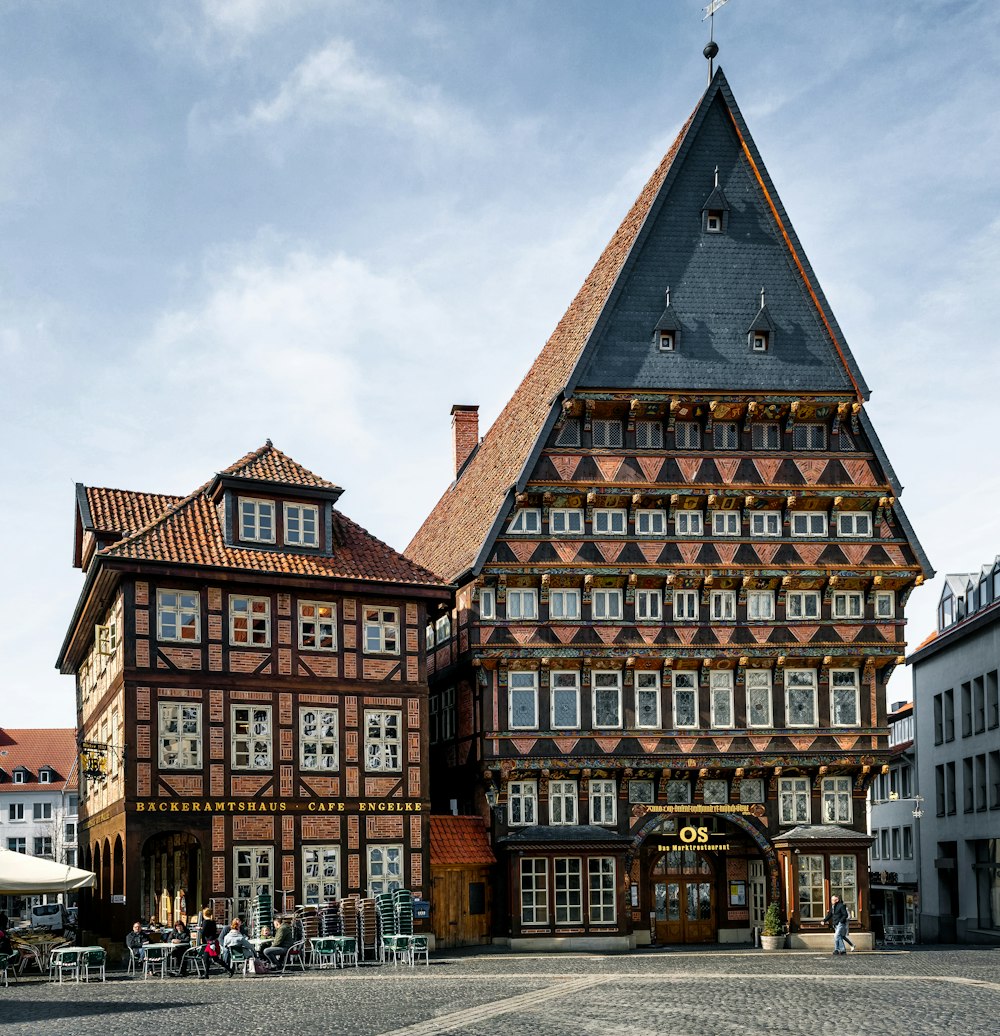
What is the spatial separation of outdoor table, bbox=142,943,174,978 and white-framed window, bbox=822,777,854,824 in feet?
58.9

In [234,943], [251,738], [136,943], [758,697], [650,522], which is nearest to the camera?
[234,943]

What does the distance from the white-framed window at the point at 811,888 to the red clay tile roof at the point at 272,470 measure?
50.0ft

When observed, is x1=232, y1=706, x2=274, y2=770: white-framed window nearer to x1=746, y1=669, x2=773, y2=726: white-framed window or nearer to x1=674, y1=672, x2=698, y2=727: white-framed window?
x1=674, y1=672, x2=698, y2=727: white-framed window

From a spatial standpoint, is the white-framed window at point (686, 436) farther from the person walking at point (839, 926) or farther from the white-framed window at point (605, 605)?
the person walking at point (839, 926)

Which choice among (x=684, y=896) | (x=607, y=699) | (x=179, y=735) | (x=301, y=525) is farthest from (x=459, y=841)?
(x=301, y=525)

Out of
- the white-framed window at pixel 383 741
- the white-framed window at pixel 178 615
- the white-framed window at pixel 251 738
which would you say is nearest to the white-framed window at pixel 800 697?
the white-framed window at pixel 383 741

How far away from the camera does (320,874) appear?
123 ft

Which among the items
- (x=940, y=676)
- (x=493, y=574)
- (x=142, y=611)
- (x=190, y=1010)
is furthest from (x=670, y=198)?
(x=190, y=1010)

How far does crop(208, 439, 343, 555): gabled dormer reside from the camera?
127 feet

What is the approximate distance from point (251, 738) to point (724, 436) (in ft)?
48.8

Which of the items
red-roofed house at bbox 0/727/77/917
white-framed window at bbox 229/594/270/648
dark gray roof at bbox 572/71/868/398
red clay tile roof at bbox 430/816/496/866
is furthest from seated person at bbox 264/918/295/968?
red-roofed house at bbox 0/727/77/917

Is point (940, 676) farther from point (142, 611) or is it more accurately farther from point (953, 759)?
point (142, 611)

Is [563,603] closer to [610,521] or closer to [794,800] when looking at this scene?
[610,521]

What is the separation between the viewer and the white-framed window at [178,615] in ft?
121
